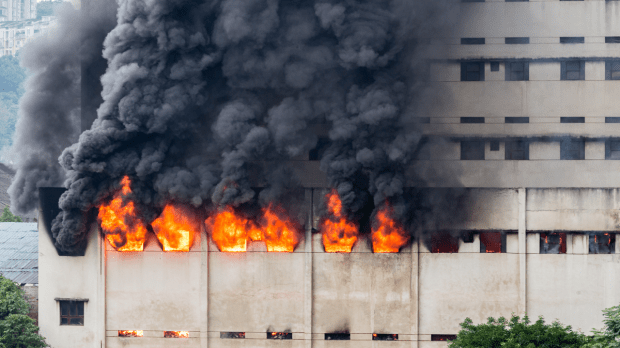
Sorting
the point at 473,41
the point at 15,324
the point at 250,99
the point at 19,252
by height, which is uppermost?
the point at 473,41

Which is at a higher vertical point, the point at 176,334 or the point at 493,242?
the point at 493,242

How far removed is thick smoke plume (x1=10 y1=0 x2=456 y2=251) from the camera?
35625mm

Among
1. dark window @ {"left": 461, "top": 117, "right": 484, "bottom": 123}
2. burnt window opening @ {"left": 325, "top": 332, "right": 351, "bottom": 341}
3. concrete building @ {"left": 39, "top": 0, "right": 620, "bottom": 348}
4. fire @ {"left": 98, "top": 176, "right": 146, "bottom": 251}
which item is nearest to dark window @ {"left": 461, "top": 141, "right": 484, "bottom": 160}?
concrete building @ {"left": 39, "top": 0, "right": 620, "bottom": 348}

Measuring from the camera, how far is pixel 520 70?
38.0 meters

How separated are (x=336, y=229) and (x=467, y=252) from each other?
7.11 meters

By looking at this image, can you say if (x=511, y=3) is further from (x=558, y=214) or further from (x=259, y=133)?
(x=259, y=133)

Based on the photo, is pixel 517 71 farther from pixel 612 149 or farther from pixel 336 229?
pixel 336 229

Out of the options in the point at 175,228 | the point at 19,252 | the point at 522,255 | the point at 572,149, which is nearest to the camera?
the point at 522,255

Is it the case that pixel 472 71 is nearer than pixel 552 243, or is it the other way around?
pixel 552 243

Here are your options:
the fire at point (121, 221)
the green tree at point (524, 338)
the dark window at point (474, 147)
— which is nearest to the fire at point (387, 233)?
the dark window at point (474, 147)

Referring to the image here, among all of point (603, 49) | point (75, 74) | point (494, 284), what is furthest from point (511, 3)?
point (75, 74)

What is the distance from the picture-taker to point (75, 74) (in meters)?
41.7

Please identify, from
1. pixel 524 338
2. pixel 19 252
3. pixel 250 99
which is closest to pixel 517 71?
pixel 250 99

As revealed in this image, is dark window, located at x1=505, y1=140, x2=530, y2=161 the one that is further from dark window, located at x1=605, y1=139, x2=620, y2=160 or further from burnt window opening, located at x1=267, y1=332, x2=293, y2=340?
burnt window opening, located at x1=267, y1=332, x2=293, y2=340
